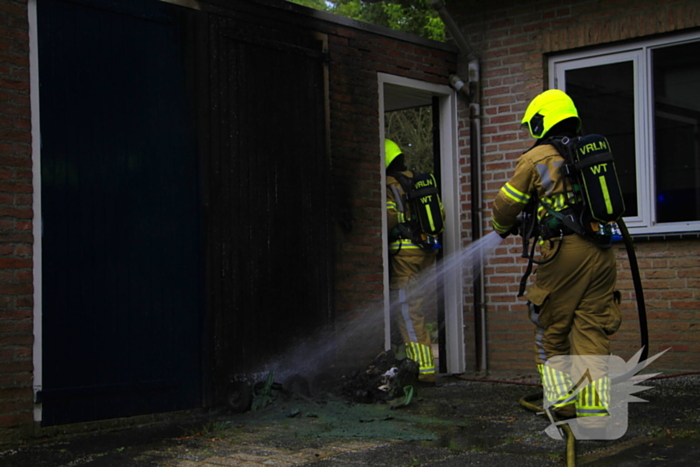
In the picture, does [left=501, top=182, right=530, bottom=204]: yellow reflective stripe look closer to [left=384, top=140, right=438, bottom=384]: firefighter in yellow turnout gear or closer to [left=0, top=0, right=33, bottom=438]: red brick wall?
[left=384, top=140, right=438, bottom=384]: firefighter in yellow turnout gear

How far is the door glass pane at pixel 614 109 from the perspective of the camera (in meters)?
8.06

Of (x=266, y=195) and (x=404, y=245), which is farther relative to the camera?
(x=404, y=245)

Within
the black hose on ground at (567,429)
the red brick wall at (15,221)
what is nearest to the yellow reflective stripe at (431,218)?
the black hose on ground at (567,429)

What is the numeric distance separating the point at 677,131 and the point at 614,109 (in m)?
0.64

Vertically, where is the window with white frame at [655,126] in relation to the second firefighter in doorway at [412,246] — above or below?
above

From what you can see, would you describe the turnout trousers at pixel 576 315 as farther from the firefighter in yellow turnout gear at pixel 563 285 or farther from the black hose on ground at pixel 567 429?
the black hose on ground at pixel 567 429

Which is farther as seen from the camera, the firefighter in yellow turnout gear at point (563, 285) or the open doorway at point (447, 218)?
the open doorway at point (447, 218)

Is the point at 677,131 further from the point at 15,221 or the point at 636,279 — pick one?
the point at 15,221

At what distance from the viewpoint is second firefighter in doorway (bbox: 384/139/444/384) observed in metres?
8.06

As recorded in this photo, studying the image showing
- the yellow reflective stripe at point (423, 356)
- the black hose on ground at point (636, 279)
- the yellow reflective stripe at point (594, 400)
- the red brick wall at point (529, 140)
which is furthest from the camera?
the yellow reflective stripe at point (423, 356)

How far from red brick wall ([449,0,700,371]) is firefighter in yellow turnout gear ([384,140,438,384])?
2.74 ft

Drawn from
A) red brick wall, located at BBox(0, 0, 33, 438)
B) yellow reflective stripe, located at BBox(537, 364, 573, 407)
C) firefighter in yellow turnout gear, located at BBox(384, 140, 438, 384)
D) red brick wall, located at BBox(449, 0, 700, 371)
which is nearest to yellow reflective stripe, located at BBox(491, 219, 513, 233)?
yellow reflective stripe, located at BBox(537, 364, 573, 407)

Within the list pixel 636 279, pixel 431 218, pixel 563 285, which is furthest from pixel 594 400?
pixel 431 218

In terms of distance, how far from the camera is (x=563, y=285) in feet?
18.8
